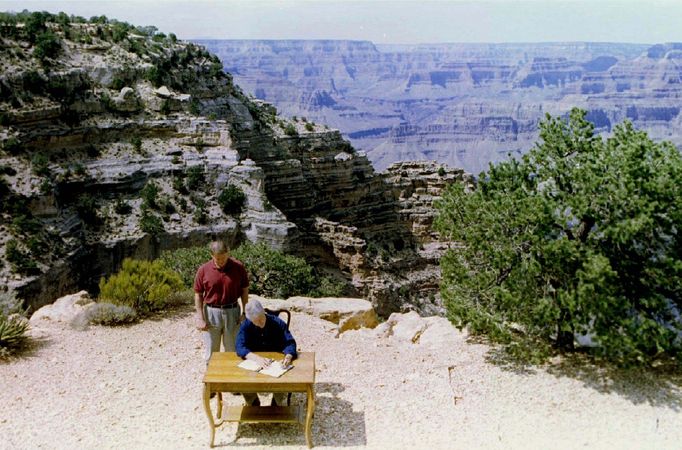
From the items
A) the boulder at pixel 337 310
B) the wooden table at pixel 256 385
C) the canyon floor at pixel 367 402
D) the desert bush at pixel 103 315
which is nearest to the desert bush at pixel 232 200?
the boulder at pixel 337 310

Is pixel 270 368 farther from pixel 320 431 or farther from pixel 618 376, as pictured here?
pixel 618 376

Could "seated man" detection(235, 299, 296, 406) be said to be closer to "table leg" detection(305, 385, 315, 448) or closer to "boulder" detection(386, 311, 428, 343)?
"table leg" detection(305, 385, 315, 448)

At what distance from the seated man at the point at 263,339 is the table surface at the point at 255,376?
0.56 ft

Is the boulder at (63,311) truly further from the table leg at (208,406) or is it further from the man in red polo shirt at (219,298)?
the table leg at (208,406)

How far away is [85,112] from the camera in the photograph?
41812 millimetres

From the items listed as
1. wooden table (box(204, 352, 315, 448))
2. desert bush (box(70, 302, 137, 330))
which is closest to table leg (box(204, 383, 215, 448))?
wooden table (box(204, 352, 315, 448))

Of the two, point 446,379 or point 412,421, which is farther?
point 446,379

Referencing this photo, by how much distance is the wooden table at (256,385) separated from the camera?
413 inches

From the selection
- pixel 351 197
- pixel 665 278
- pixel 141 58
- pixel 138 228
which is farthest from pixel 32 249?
pixel 665 278

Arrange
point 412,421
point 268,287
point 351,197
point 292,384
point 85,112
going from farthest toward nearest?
1. point 351,197
2. point 85,112
3. point 268,287
4. point 412,421
5. point 292,384

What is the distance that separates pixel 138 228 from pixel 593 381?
29195 mm

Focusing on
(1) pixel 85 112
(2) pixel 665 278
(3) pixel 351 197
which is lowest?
(3) pixel 351 197

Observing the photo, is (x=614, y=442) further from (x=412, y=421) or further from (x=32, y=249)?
(x=32, y=249)

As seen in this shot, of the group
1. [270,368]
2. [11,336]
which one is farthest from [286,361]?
[11,336]
